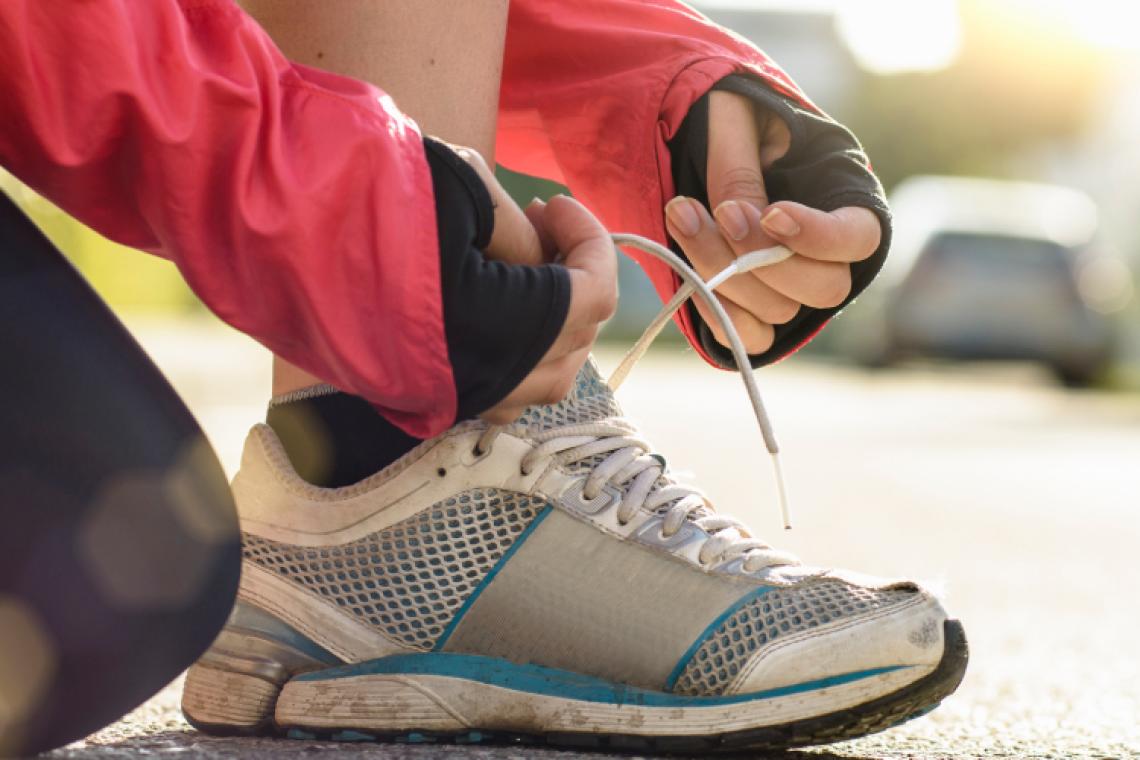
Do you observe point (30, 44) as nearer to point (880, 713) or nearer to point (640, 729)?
A: point (640, 729)

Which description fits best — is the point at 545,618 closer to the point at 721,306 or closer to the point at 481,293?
the point at 721,306

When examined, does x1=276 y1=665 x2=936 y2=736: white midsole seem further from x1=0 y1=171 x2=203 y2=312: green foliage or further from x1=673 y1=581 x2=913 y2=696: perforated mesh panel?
x1=0 y1=171 x2=203 y2=312: green foliage

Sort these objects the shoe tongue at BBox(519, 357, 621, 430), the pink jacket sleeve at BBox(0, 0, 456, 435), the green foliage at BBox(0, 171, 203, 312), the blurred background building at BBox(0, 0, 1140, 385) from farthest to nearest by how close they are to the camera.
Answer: the blurred background building at BBox(0, 0, 1140, 385) < the green foliage at BBox(0, 171, 203, 312) < the shoe tongue at BBox(519, 357, 621, 430) < the pink jacket sleeve at BBox(0, 0, 456, 435)

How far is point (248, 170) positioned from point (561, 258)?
0.28 meters

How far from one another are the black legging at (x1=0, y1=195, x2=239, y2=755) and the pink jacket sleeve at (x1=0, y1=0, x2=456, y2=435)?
0.35 feet

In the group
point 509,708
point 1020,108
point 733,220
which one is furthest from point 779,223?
point 1020,108

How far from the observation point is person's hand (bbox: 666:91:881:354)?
1538 millimetres

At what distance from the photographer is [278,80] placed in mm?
1170

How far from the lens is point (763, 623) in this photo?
1.46 metres

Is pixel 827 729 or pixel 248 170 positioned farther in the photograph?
pixel 827 729

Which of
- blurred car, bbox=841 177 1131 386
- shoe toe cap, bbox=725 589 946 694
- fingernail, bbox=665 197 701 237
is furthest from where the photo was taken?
blurred car, bbox=841 177 1131 386

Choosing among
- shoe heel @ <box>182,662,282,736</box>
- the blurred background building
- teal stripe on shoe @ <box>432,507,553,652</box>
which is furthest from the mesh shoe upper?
the blurred background building

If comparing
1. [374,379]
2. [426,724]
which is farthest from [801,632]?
[374,379]

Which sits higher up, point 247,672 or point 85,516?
point 85,516
